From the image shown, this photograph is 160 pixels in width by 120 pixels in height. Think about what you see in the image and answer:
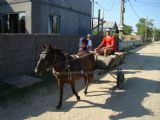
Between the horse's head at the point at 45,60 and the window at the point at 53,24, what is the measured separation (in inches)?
408

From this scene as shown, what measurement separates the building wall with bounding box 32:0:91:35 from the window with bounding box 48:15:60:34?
1.04 feet

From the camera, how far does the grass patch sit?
27.9 feet

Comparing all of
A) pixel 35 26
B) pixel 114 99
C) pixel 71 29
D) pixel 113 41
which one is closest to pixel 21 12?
pixel 35 26

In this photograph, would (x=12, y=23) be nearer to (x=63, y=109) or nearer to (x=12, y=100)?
(x=12, y=100)

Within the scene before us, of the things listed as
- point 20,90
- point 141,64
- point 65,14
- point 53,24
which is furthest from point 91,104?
point 65,14

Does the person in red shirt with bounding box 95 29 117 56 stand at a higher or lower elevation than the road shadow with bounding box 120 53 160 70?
higher

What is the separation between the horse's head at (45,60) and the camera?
278 inches

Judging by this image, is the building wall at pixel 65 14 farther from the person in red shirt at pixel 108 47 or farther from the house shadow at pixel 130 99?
the house shadow at pixel 130 99

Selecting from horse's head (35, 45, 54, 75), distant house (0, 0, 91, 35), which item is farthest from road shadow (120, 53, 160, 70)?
horse's head (35, 45, 54, 75)

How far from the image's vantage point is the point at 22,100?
8391 millimetres

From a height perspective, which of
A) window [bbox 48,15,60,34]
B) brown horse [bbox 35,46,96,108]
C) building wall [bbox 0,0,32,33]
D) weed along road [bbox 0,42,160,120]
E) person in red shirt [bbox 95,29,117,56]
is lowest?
weed along road [bbox 0,42,160,120]

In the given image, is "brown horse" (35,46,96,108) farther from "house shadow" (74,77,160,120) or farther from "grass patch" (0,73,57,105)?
"grass patch" (0,73,57,105)

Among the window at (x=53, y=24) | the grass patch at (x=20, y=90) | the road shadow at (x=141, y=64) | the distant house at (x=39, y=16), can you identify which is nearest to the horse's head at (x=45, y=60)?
the grass patch at (x=20, y=90)

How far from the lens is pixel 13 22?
677 inches
